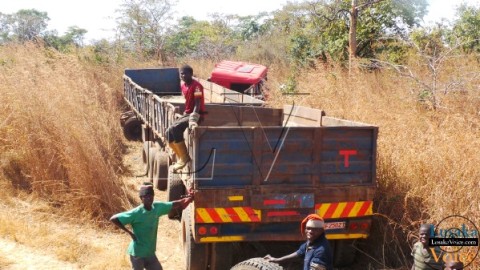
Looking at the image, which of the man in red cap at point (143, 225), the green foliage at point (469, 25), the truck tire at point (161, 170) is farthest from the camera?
the green foliage at point (469, 25)

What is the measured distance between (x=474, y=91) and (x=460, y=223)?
3301 millimetres

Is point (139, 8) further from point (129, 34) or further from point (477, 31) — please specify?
point (477, 31)

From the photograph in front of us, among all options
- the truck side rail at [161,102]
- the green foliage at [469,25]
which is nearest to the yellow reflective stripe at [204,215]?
the truck side rail at [161,102]

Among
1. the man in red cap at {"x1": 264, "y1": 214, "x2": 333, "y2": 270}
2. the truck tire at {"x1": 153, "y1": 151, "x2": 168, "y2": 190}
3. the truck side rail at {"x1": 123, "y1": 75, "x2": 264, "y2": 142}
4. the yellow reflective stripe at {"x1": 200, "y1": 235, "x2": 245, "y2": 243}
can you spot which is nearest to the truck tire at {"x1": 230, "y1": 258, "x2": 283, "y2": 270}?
the man in red cap at {"x1": 264, "y1": 214, "x2": 333, "y2": 270}

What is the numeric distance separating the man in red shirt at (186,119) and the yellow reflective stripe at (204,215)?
0.62 metres

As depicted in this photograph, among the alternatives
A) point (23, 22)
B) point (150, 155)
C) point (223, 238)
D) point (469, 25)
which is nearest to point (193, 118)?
point (223, 238)

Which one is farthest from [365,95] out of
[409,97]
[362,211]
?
[362,211]

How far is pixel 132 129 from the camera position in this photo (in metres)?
11.8

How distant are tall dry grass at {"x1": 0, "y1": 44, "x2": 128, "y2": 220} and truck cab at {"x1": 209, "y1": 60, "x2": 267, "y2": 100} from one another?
4.05 m

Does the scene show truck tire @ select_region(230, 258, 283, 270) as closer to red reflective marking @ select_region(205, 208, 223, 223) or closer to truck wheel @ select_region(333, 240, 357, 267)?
red reflective marking @ select_region(205, 208, 223, 223)

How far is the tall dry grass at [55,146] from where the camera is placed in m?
6.83

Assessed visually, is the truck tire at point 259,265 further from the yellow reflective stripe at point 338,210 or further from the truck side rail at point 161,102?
the truck side rail at point 161,102

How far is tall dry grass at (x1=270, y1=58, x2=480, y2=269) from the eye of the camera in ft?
16.0

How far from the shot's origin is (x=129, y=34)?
26938mm
